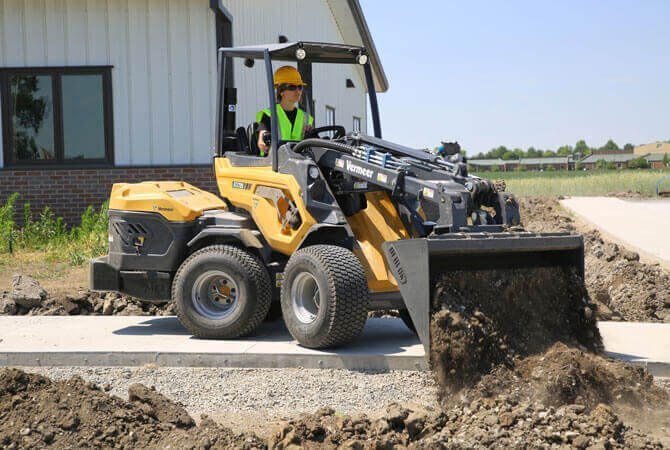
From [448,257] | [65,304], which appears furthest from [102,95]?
[448,257]

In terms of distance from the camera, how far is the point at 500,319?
6.95 metres

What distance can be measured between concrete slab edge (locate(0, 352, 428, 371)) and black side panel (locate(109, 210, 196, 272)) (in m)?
1.35

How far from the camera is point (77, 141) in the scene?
15.8 metres

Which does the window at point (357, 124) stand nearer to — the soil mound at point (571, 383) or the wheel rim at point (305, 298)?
the wheel rim at point (305, 298)

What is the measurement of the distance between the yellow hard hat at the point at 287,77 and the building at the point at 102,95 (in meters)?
6.99

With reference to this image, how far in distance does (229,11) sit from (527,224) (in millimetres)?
9676

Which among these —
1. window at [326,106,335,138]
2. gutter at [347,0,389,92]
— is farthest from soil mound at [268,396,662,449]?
gutter at [347,0,389,92]

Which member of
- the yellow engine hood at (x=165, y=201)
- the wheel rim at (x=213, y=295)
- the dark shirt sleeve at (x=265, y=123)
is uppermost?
the dark shirt sleeve at (x=265, y=123)

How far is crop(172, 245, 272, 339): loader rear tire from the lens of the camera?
814cm

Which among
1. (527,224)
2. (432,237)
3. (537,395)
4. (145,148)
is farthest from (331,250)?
(527,224)

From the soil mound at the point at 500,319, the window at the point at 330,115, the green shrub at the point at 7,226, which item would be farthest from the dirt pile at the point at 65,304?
the window at the point at 330,115

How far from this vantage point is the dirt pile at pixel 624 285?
10.7 metres

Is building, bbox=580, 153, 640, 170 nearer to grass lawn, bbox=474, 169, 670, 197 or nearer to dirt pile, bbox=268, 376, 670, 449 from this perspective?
grass lawn, bbox=474, 169, 670, 197

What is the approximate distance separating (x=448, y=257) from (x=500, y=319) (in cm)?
62
